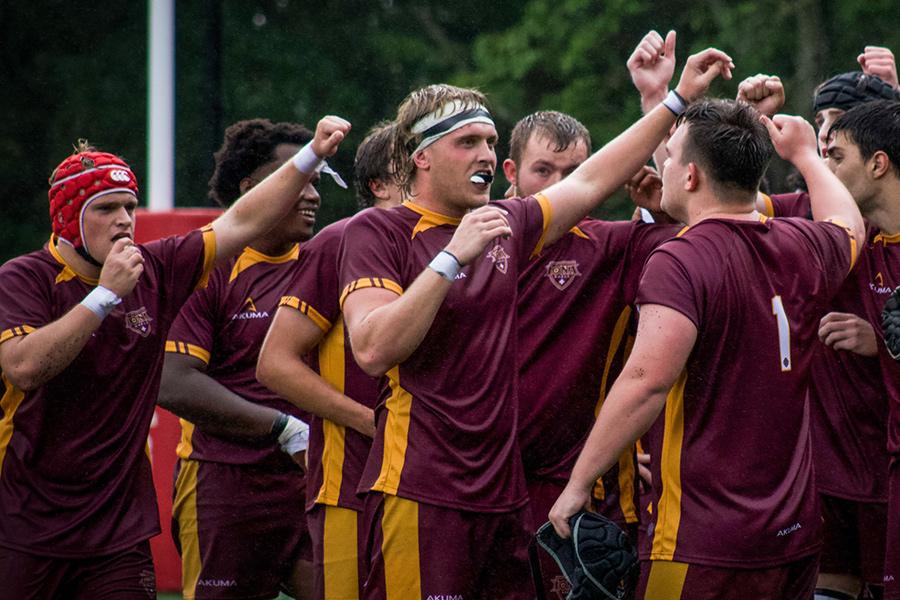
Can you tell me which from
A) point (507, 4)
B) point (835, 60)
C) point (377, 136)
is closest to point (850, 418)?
point (377, 136)

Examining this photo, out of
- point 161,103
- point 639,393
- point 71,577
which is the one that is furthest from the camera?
point 161,103

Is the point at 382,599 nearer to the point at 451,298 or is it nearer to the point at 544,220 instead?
the point at 451,298

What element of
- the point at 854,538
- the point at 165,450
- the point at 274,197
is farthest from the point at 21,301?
the point at 165,450

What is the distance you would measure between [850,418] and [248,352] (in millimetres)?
2659

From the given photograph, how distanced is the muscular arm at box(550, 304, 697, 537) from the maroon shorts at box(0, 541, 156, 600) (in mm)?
1763

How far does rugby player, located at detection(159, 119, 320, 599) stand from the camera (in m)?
6.37

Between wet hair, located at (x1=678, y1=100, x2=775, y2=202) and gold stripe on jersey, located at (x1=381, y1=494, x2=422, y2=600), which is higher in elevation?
wet hair, located at (x1=678, y1=100, x2=775, y2=202)

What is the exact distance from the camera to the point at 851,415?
5.57m

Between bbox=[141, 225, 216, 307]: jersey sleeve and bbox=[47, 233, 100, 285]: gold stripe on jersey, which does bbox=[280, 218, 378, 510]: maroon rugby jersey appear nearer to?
bbox=[141, 225, 216, 307]: jersey sleeve

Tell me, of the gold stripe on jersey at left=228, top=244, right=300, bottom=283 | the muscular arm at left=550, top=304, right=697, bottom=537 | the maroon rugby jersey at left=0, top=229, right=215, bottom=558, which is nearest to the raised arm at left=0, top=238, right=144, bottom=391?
the maroon rugby jersey at left=0, top=229, right=215, bottom=558

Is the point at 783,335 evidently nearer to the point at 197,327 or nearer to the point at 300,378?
the point at 300,378

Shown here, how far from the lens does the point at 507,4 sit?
20.0 m

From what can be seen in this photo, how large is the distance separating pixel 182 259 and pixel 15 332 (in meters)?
0.73

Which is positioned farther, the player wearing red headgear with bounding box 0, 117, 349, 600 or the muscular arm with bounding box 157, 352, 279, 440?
the muscular arm with bounding box 157, 352, 279, 440
